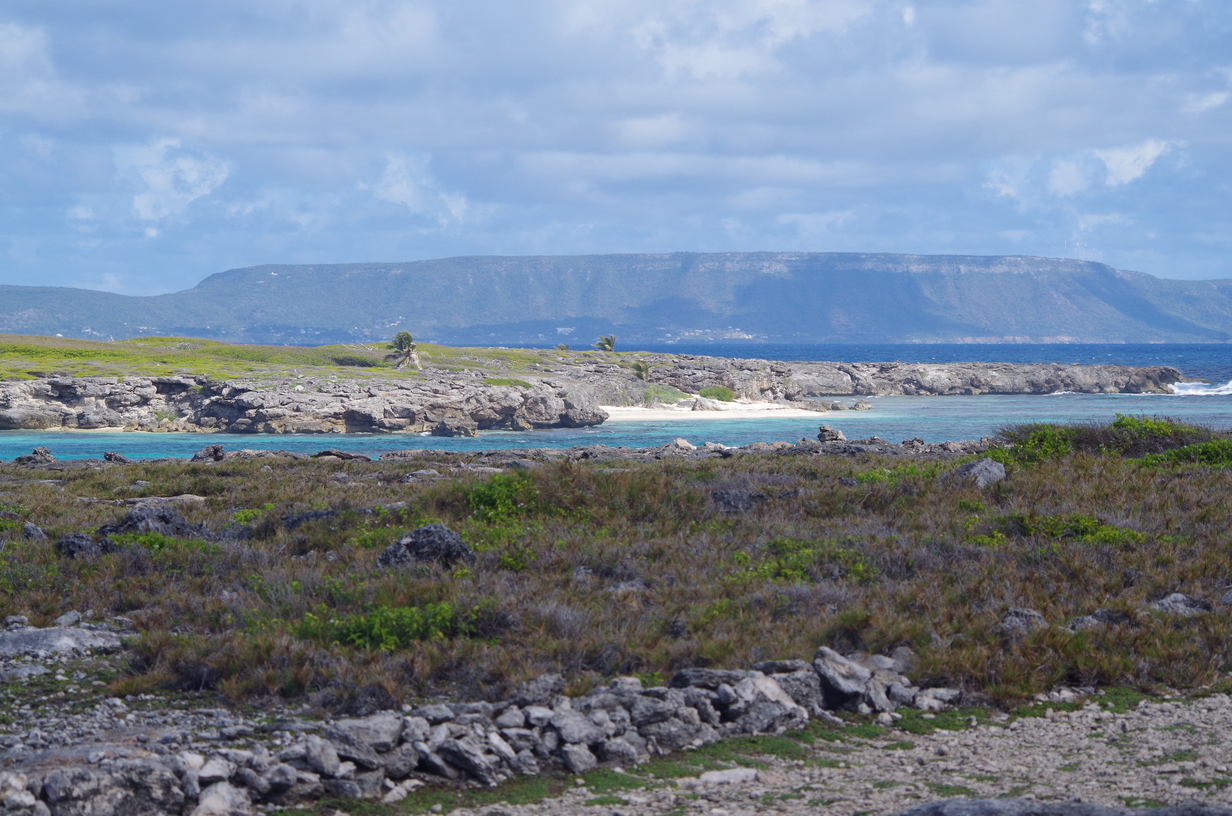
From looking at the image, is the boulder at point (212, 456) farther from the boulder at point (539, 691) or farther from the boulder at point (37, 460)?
the boulder at point (539, 691)

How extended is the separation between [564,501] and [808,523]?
3.91 m

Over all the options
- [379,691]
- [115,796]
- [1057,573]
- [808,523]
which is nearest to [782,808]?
[379,691]

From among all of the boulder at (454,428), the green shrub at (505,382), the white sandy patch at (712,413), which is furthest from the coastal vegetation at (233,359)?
the white sandy patch at (712,413)

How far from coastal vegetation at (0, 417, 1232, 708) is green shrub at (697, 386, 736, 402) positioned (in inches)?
2653

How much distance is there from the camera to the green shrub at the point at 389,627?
8.20m

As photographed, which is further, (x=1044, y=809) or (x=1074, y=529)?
(x=1074, y=529)

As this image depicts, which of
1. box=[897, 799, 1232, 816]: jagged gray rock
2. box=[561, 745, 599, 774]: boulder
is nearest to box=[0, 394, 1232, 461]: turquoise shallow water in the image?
box=[561, 745, 599, 774]: boulder

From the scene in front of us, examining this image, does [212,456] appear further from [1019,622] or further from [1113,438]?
[1019,622]

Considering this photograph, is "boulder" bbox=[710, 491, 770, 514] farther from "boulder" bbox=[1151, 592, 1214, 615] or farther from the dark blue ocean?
the dark blue ocean

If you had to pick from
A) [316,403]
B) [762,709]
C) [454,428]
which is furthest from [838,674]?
[316,403]

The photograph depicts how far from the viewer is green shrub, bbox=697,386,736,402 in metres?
85.7

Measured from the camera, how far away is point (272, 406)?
60.4 m

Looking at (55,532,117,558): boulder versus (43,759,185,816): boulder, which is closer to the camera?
(43,759,185,816): boulder

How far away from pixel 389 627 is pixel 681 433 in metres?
50.9
